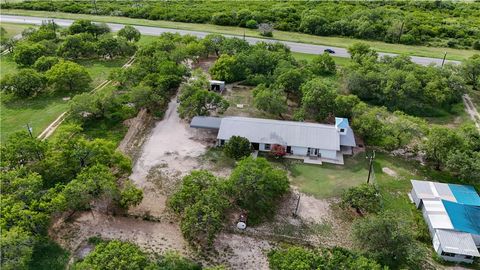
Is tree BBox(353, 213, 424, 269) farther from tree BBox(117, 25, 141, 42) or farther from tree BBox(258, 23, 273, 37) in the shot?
tree BBox(258, 23, 273, 37)

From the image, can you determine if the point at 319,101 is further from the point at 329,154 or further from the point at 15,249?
the point at 15,249

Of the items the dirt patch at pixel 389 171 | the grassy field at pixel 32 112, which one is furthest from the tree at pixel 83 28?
the dirt patch at pixel 389 171

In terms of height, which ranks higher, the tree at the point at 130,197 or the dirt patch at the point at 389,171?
the tree at the point at 130,197

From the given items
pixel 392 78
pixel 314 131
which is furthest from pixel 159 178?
pixel 392 78

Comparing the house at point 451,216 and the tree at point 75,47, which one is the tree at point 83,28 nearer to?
the tree at point 75,47

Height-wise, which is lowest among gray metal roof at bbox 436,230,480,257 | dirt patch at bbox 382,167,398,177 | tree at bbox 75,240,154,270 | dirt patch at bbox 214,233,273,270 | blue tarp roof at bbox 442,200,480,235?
dirt patch at bbox 214,233,273,270

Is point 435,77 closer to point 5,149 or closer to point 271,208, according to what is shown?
point 271,208

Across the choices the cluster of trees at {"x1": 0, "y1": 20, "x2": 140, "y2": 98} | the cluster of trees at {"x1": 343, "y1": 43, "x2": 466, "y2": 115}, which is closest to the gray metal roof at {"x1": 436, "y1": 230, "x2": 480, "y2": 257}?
the cluster of trees at {"x1": 343, "y1": 43, "x2": 466, "y2": 115}
